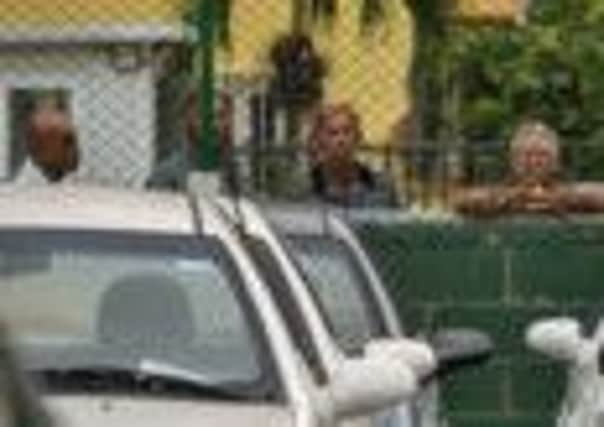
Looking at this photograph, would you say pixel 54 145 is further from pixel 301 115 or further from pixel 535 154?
pixel 535 154

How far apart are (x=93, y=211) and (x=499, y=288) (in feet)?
18.1

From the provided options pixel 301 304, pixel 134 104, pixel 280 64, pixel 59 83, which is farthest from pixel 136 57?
pixel 301 304

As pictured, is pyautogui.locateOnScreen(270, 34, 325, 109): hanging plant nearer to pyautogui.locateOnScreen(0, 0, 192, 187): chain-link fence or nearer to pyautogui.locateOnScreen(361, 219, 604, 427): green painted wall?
pyautogui.locateOnScreen(0, 0, 192, 187): chain-link fence

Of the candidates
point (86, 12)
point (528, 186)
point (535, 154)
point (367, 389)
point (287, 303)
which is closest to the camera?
point (367, 389)

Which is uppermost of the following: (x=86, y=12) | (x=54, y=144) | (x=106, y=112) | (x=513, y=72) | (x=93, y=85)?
(x=54, y=144)

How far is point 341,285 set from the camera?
899 centimetres

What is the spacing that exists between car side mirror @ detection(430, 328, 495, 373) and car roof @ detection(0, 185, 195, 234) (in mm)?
1725

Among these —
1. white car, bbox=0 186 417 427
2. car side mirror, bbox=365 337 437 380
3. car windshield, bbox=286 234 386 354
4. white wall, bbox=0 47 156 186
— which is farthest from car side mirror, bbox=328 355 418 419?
white wall, bbox=0 47 156 186

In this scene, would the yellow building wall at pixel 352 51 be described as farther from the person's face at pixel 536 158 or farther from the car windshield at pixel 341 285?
the car windshield at pixel 341 285

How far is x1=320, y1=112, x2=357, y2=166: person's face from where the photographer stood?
1159cm

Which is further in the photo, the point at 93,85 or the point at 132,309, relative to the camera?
the point at 93,85

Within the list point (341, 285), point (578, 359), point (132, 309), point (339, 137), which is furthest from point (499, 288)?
point (132, 309)

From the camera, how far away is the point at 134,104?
46.3 ft

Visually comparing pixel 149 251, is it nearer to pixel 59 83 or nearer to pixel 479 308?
pixel 479 308
